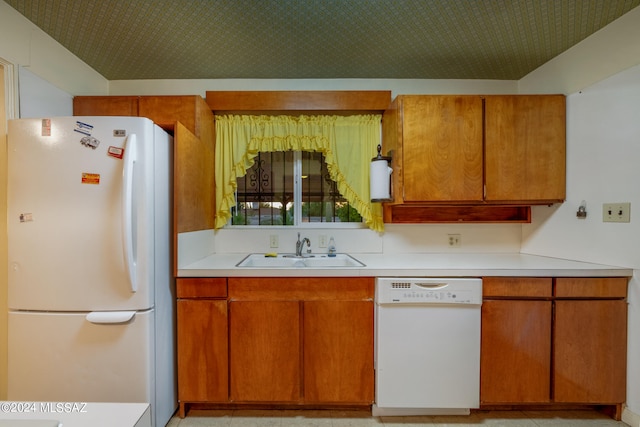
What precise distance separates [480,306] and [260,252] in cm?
159

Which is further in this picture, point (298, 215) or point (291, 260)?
point (298, 215)

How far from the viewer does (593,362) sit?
5.48 ft

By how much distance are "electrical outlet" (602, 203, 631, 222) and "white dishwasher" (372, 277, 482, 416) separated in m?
0.87

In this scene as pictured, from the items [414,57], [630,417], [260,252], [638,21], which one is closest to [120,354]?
[260,252]

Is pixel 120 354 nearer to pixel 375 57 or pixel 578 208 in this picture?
pixel 375 57

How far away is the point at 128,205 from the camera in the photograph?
4.63 ft

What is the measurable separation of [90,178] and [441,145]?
2048 millimetres

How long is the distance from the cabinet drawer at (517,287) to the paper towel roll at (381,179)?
85 cm

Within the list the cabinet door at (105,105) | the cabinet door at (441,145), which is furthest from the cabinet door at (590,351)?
the cabinet door at (105,105)

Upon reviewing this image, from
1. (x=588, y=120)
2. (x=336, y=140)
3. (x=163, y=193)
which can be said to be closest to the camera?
(x=163, y=193)

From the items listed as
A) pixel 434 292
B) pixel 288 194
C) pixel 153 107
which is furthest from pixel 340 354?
pixel 153 107

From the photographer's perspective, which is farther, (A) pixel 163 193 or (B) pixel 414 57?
(B) pixel 414 57

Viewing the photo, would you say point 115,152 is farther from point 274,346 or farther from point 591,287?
point 591,287

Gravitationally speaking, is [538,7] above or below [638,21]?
above
